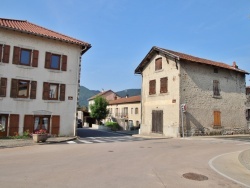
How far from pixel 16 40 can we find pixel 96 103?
2226 centimetres

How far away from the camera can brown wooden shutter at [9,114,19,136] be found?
1777cm

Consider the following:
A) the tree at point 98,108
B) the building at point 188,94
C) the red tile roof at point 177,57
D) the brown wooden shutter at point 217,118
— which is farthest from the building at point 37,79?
the tree at point 98,108

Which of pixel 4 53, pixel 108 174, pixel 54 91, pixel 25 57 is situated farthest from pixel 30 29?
pixel 108 174

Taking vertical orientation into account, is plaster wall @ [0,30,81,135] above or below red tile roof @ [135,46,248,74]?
below

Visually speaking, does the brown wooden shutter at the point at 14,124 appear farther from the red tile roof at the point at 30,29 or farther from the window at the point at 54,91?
the red tile roof at the point at 30,29

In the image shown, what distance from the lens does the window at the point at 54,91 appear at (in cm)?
1938

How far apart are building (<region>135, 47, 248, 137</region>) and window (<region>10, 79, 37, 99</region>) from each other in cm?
1206

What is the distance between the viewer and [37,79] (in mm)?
19078

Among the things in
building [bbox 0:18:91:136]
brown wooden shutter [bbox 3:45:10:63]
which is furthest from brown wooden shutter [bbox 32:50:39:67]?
brown wooden shutter [bbox 3:45:10:63]

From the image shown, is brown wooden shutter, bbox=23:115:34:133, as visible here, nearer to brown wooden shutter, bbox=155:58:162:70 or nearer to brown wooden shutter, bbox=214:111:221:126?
brown wooden shutter, bbox=155:58:162:70

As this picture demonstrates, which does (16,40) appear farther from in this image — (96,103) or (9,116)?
(96,103)

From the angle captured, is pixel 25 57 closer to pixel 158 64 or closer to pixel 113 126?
pixel 158 64

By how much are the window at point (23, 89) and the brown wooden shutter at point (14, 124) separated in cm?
161

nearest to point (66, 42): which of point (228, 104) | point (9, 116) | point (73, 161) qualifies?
point (9, 116)
